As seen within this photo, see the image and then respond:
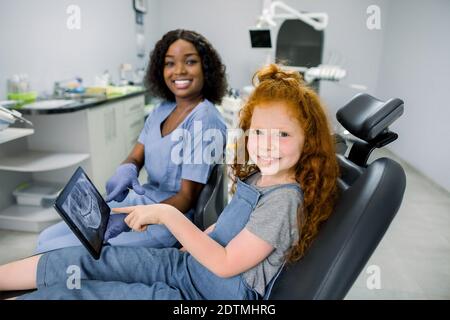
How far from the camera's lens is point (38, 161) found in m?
2.15

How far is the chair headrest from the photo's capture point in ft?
2.81

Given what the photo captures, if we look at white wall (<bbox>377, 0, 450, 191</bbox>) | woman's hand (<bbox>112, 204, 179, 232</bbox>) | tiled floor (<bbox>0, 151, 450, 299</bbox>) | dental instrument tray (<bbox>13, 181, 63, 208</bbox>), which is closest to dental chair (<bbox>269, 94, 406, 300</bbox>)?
woman's hand (<bbox>112, 204, 179, 232</bbox>)

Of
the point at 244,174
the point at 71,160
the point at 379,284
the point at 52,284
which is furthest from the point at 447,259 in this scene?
the point at 71,160

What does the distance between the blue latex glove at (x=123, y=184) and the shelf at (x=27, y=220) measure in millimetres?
1108

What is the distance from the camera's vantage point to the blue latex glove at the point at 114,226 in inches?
40.5

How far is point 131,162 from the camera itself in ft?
4.87

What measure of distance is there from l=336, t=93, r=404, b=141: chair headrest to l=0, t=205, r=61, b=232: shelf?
190 cm

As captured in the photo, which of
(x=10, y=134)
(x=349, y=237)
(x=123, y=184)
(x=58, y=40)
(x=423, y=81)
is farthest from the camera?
(x=423, y=81)

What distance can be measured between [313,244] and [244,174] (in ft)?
1.02

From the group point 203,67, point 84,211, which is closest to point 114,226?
point 84,211

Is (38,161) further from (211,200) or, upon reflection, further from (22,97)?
(211,200)

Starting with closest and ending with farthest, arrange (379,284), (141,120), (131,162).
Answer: (131,162), (379,284), (141,120)

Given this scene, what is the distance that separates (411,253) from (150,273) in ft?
5.73

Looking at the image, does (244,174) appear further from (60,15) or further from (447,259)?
(60,15)
